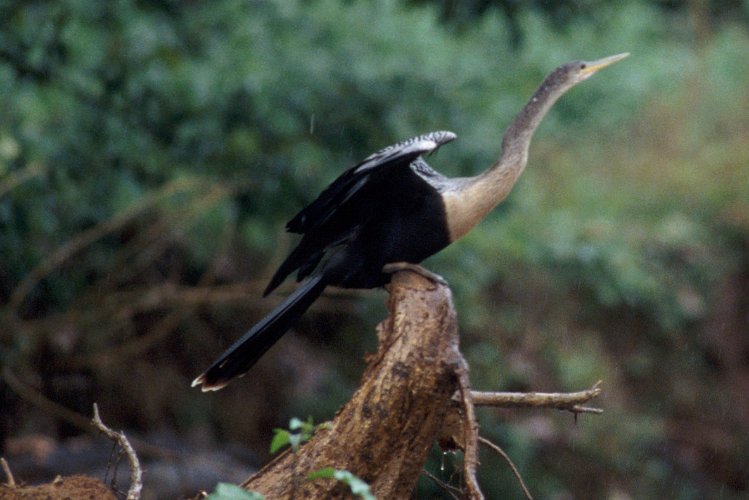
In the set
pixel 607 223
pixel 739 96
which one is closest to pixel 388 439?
pixel 607 223

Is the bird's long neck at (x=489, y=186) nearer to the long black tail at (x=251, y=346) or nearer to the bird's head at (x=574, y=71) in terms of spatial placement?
the bird's head at (x=574, y=71)

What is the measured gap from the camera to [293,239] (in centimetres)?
553

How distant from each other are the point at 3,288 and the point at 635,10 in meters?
4.99

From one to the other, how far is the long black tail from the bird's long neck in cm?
50

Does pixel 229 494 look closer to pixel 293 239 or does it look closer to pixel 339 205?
pixel 339 205

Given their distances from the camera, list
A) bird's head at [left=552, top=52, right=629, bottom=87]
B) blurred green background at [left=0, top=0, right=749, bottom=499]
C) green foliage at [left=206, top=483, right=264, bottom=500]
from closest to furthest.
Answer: green foliage at [left=206, top=483, right=264, bottom=500] < bird's head at [left=552, top=52, right=629, bottom=87] < blurred green background at [left=0, top=0, right=749, bottom=499]

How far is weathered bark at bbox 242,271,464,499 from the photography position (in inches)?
92.8

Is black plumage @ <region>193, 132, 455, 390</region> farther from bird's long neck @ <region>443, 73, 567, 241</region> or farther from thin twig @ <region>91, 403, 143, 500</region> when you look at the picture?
thin twig @ <region>91, 403, 143, 500</region>

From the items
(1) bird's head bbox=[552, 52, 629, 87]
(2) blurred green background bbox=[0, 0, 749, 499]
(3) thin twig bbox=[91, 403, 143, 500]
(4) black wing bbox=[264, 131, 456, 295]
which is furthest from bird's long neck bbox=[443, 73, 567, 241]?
(2) blurred green background bbox=[0, 0, 749, 499]

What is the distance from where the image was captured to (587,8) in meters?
4.86

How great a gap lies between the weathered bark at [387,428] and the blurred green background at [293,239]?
8.00ft

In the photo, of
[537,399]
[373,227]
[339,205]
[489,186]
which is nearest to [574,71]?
[489,186]

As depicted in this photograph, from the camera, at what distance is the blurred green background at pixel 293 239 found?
4.93 meters

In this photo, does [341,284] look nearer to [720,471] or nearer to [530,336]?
[530,336]
